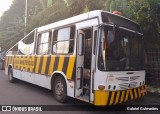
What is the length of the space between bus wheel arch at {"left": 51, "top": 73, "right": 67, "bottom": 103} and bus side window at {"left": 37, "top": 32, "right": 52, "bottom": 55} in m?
1.22

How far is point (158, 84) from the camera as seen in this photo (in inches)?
431

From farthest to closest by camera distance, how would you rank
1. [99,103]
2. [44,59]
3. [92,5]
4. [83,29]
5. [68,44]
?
[92,5] → [44,59] → [68,44] → [83,29] → [99,103]

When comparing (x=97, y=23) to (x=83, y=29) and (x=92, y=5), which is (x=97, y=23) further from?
(x=92, y=5)

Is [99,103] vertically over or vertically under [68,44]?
under

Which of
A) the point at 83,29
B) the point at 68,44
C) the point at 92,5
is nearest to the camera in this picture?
the point at 83,29

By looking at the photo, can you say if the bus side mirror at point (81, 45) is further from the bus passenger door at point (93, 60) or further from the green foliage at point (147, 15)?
the green foliage at point (147, 15)

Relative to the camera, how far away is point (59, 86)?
8328 millimetres

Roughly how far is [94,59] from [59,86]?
2.18 metres

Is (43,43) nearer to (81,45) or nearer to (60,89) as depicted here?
(60,89)

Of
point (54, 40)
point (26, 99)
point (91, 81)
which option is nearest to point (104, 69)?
point (91, 81)

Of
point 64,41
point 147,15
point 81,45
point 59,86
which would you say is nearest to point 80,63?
point 81,45

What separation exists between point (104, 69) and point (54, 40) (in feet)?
9.90

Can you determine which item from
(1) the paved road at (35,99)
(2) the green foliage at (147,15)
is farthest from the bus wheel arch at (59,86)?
(2) the green foliage at (147,15)

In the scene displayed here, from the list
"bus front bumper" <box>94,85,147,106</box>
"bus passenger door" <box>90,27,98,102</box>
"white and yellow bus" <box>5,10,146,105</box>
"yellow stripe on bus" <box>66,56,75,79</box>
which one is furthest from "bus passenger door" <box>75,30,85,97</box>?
"bus front bumper" <box>94,85,147,106</box>
